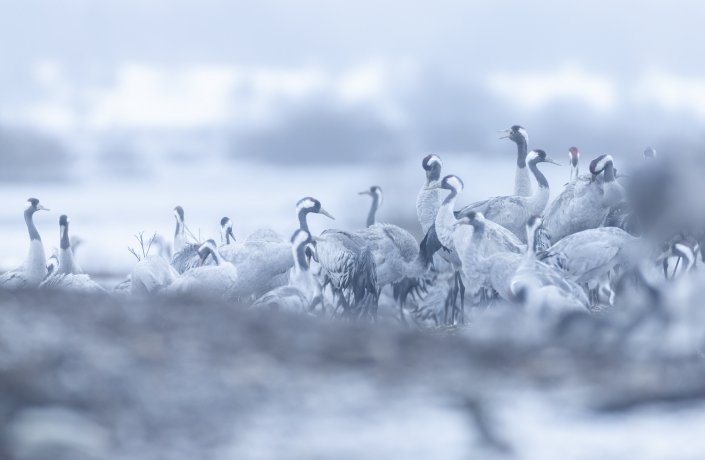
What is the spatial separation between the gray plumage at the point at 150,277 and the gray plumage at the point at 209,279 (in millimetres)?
197

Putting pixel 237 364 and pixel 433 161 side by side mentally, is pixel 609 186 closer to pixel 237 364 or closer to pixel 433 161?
pixel 433 161

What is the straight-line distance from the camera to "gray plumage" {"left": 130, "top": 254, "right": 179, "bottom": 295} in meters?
7.02

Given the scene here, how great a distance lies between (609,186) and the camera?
7.89 m

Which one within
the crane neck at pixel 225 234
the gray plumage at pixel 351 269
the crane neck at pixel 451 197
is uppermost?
the crane neck at pixel 451 197

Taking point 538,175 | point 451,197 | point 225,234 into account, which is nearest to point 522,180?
point 538,175

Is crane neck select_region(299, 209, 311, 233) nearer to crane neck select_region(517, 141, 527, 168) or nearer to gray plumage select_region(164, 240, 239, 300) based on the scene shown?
gray plumage select_region(164, 240, 239, 300)

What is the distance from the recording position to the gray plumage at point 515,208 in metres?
8.26

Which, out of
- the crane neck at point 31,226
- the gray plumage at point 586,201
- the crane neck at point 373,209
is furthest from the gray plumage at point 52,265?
the gray plumage at point 586,201

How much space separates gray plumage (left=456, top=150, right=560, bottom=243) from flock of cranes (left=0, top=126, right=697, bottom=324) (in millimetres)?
14

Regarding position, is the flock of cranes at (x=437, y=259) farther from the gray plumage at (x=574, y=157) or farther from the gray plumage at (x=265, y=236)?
the gray plumage at (x=574, y=157)

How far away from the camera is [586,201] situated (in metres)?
7.99

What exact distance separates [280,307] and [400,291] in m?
4.25

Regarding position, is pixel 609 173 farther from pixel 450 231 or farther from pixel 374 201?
pixel 374 201

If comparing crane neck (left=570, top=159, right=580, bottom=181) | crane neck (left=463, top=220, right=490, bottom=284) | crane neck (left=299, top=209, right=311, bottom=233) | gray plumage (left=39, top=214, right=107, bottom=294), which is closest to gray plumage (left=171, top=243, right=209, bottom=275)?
gray plumage (left=39, top=214, right=107, bottom=294)
